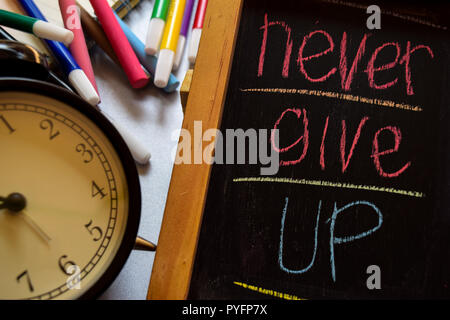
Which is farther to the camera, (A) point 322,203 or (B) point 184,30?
(B) point 184,30

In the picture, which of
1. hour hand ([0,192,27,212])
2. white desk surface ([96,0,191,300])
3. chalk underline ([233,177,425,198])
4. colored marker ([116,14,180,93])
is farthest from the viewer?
colored marker ([116,14,180,93])

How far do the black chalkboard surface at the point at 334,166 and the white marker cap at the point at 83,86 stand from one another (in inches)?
9.9

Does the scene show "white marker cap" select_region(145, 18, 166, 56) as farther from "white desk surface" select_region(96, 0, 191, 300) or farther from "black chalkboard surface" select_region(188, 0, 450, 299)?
"black chalkboard surface" select_region(188, 0, 450, 299)

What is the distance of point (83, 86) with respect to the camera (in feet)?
2.19

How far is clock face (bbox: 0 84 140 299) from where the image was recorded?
39 centimetres

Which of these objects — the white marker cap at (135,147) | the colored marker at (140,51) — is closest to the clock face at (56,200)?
→ the white marker cap at (135,147)

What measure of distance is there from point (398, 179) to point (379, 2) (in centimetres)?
24

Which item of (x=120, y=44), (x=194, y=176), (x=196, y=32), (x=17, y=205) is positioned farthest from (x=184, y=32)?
(x=17, y=205)

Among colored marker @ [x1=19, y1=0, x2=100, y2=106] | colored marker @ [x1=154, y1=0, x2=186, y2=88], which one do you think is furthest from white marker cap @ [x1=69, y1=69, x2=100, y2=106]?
colored marker @ [x1=154, y1=0, x2=186, y2=88]

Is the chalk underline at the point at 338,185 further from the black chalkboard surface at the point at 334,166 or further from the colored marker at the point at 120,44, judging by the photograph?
the colored marker at the point at 120,44

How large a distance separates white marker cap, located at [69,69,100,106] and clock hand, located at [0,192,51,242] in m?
0.31

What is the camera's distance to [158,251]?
482 mm

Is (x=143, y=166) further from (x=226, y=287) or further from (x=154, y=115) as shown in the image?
(x=226, y=287)
